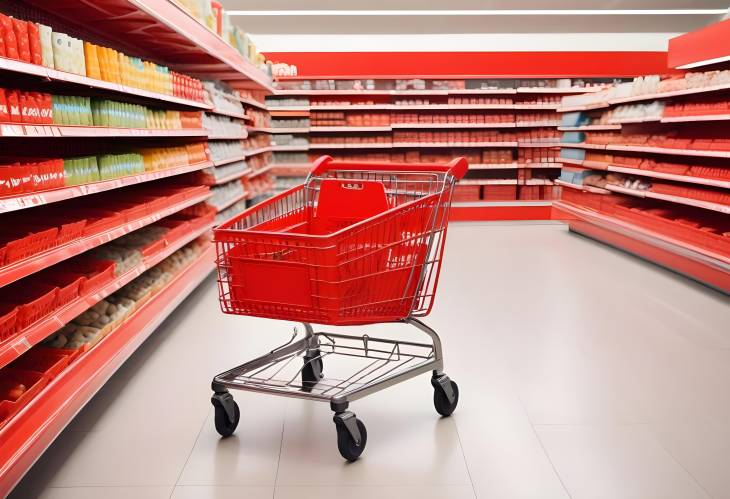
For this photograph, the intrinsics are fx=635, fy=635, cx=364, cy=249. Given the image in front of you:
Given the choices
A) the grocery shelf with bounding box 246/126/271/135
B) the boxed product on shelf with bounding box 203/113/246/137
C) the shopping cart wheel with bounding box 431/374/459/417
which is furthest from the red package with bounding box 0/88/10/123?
the grocery shelf with bounding box 246/126/271/135

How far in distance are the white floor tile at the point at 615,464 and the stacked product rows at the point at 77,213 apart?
1.88m

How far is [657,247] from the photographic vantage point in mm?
5816

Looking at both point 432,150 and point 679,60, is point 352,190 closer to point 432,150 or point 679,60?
point 679,60

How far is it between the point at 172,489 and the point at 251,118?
6206 mm

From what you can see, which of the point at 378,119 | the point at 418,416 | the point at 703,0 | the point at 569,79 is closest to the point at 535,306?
the point at 418,416

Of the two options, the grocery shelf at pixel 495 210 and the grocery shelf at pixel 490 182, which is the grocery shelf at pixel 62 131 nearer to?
the grocery shelf at pixel 495 210

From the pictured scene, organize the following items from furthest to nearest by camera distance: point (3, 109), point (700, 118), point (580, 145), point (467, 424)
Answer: point (580, 145) → point (700, 118) → point (467, 424) → point (3, 109)

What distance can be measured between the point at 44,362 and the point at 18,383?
10.4 inches

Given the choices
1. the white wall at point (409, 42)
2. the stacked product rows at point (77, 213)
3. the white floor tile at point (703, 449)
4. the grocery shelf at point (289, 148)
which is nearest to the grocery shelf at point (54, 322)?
the stacked product rows at point (77, 213)

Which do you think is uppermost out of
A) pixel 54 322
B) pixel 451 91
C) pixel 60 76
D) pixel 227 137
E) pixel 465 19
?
pixel 465 19

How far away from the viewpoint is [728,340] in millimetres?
3832

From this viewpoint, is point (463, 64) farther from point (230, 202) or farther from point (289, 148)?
point (230, 202)

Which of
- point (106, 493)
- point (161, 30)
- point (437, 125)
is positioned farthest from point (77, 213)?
point (437, 125)

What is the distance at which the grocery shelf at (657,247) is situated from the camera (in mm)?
4898
